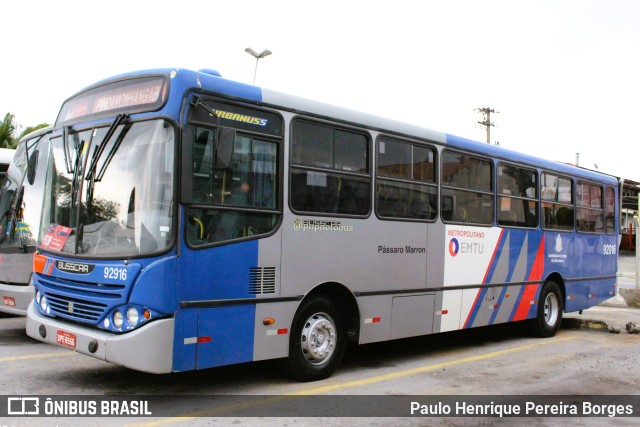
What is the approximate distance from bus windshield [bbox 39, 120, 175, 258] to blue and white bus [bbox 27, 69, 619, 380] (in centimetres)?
1

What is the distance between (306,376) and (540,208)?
242 inches

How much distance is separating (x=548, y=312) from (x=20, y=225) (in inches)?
359

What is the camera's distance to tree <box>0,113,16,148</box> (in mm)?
34978

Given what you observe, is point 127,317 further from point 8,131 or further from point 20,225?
point 8,131

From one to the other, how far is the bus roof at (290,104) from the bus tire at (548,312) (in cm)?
274

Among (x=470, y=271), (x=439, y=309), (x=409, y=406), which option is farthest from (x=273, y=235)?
(x=470, y=271)

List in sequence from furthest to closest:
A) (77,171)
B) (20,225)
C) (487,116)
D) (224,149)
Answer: (487,116)
(20,225)
(77,171)
(224,149)

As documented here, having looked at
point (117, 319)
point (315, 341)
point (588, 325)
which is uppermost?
point (117, 319)

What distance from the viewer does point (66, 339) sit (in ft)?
21.0

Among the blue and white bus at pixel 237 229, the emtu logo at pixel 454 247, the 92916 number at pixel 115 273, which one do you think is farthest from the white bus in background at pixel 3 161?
the emtu logo at pixel 454 247

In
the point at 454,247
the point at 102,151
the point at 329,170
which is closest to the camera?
the point at 102,151

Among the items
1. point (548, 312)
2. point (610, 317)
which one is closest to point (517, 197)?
point (548, 312)

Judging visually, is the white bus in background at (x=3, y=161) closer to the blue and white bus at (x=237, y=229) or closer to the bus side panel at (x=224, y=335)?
the blue and white bus at (x=237, y=229)

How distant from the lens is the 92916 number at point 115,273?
602 cm
